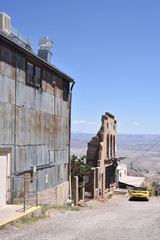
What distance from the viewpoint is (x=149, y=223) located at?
48.9 feet

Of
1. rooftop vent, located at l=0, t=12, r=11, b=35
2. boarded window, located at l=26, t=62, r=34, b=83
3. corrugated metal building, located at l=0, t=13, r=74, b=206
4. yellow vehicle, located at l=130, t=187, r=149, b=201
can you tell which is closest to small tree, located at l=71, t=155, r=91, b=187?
corrugated metal building, located at l=0, t=13, r=74, b=206

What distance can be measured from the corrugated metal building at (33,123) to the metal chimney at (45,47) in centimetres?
148

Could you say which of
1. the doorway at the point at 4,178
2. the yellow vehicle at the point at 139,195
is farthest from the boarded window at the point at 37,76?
the yellow vehicle at the point at 139,195

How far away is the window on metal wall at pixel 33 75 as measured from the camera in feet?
54.2

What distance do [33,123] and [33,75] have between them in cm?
247

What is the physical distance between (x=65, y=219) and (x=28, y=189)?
2.87 meters

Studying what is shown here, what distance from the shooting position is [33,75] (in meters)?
17.0

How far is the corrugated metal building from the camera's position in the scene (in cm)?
1424

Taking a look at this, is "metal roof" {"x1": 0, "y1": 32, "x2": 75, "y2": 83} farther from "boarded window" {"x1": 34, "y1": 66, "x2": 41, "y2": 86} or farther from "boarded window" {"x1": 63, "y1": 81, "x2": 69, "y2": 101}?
"boarded window" {"x1": 34, "y1": 66, "x2": 41, "y2": 86}

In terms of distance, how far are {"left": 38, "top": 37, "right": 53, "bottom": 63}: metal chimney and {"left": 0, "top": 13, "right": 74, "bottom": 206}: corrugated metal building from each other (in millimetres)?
1482

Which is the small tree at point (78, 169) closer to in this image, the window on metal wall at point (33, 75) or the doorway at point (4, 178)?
the window on metal wall at point (33, 75)

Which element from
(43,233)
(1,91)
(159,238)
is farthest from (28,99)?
(159,238)

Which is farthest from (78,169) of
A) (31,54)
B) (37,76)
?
(31,54)

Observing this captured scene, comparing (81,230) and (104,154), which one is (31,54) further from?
(104,154)
